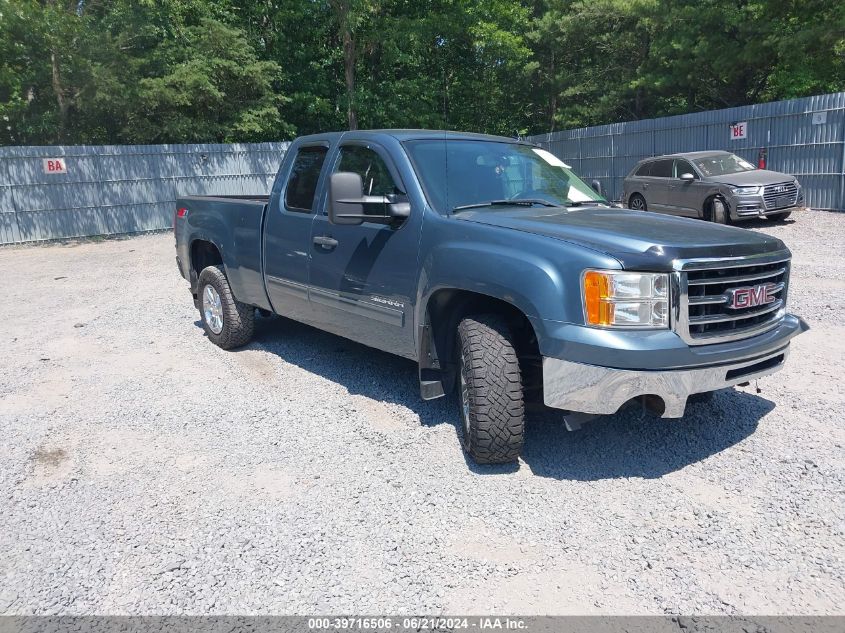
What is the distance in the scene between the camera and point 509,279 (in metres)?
3.52

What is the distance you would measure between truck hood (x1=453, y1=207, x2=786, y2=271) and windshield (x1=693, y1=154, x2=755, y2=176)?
1041cm

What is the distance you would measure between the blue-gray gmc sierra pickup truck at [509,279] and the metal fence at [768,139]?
903 centimetres

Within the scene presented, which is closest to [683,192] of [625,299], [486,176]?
[486,176]

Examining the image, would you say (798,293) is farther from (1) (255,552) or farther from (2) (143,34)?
(2) (143,34)

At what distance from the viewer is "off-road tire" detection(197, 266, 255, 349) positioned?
20.8ft

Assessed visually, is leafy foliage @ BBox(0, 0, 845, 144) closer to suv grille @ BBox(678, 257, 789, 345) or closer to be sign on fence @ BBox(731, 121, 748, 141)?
be sign on fence @ BBox(731, 121, 748, 141)

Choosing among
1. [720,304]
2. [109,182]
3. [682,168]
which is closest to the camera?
[720,304]

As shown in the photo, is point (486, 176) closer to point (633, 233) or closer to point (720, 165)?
point (633, 233)

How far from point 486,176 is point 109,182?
17.4m

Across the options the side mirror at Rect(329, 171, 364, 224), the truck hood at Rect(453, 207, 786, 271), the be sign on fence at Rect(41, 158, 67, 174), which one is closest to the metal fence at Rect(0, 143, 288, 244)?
the be sign on fence at Rect(41, 158, 67, 174)

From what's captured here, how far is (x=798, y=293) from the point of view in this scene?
778cm

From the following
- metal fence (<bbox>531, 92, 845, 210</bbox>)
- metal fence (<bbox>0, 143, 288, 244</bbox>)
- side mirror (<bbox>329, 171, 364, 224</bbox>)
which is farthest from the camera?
Answer: metal fence (<bbox>0, 143, 288, 244</bbox>)

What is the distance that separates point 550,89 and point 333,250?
104ft

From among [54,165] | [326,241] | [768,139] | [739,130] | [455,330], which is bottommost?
[455,330]
